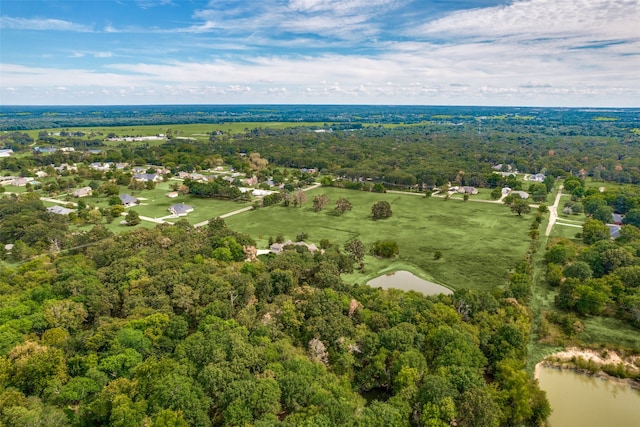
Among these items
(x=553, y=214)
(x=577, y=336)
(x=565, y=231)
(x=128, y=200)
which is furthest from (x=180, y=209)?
(x=553, y=214)

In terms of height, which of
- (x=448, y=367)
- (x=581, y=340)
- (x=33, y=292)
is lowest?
(x=581, y=340)

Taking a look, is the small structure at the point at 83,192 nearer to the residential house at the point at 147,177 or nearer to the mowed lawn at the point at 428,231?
the residential house at the point at 147,177

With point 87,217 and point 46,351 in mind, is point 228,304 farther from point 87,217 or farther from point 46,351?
point 87,217

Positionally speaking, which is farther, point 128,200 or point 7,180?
point 7,180

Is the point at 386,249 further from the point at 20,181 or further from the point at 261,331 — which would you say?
the point at 20,181

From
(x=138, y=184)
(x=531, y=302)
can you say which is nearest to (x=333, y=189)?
(x=138, y=184)

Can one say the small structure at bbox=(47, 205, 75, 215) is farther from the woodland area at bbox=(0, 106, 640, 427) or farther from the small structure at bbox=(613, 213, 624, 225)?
the small structure at bbox=(613, 213, 624, 225)

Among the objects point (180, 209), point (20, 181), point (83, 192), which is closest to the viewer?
point (180, 209)
